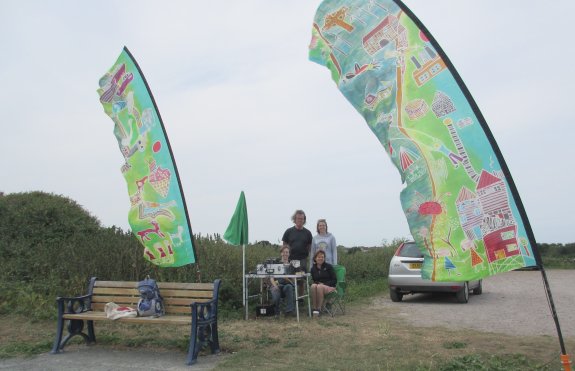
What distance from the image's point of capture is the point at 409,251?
11.9 m

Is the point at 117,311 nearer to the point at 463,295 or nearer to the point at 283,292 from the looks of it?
the point at 283,292

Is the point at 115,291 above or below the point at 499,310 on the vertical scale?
above

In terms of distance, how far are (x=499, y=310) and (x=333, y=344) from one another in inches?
197

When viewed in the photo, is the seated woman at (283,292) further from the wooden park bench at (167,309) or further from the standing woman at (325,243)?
the wooden park bench at (167,309)

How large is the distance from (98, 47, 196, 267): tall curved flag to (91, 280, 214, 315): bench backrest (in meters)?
0.51

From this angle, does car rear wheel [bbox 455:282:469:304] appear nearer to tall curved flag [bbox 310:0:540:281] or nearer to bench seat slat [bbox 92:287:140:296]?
tall curved flag [bbox 310:0:540:281]

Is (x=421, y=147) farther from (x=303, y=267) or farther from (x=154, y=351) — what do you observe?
(x=303, y=267)

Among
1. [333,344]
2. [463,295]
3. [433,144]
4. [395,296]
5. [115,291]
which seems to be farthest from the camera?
[395,296]

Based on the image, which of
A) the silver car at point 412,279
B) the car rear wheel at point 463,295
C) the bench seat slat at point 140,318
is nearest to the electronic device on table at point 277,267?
the bench seat slat at point 140,318

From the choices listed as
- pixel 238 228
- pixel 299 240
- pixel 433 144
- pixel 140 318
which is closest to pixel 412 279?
pixel 299 240

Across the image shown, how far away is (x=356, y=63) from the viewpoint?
5.60 meters

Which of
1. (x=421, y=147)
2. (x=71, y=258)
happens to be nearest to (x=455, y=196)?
(x=421, y=147)

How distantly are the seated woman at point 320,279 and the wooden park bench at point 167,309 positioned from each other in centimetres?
301

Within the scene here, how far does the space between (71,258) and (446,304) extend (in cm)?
821
